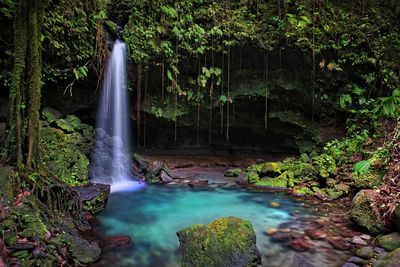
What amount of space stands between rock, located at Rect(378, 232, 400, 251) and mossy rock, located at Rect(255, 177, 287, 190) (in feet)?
13.1

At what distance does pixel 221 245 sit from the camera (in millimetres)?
4219

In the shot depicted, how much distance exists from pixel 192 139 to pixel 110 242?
787cm

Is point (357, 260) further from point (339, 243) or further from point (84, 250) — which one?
point (84, 250)

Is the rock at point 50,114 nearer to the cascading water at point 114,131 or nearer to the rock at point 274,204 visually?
the cascading water at point 114,131

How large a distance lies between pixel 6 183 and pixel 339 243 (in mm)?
5432

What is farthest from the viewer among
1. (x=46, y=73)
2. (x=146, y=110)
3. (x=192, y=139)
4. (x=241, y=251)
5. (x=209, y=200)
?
(x=192, y=139)

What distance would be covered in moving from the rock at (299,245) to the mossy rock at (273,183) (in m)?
3.59

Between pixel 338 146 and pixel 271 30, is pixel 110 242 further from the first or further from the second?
pixel 271 30

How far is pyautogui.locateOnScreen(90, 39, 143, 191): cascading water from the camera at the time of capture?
9.35 meters

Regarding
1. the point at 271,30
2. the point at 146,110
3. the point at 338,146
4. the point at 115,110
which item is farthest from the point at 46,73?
the point at 338,146

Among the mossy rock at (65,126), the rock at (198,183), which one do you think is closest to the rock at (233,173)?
the rock at (198,183)

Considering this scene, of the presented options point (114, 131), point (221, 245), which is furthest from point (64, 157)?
point (221, 245)

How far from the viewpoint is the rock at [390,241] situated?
4.63 meters

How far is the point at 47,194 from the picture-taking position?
16.4 ft
